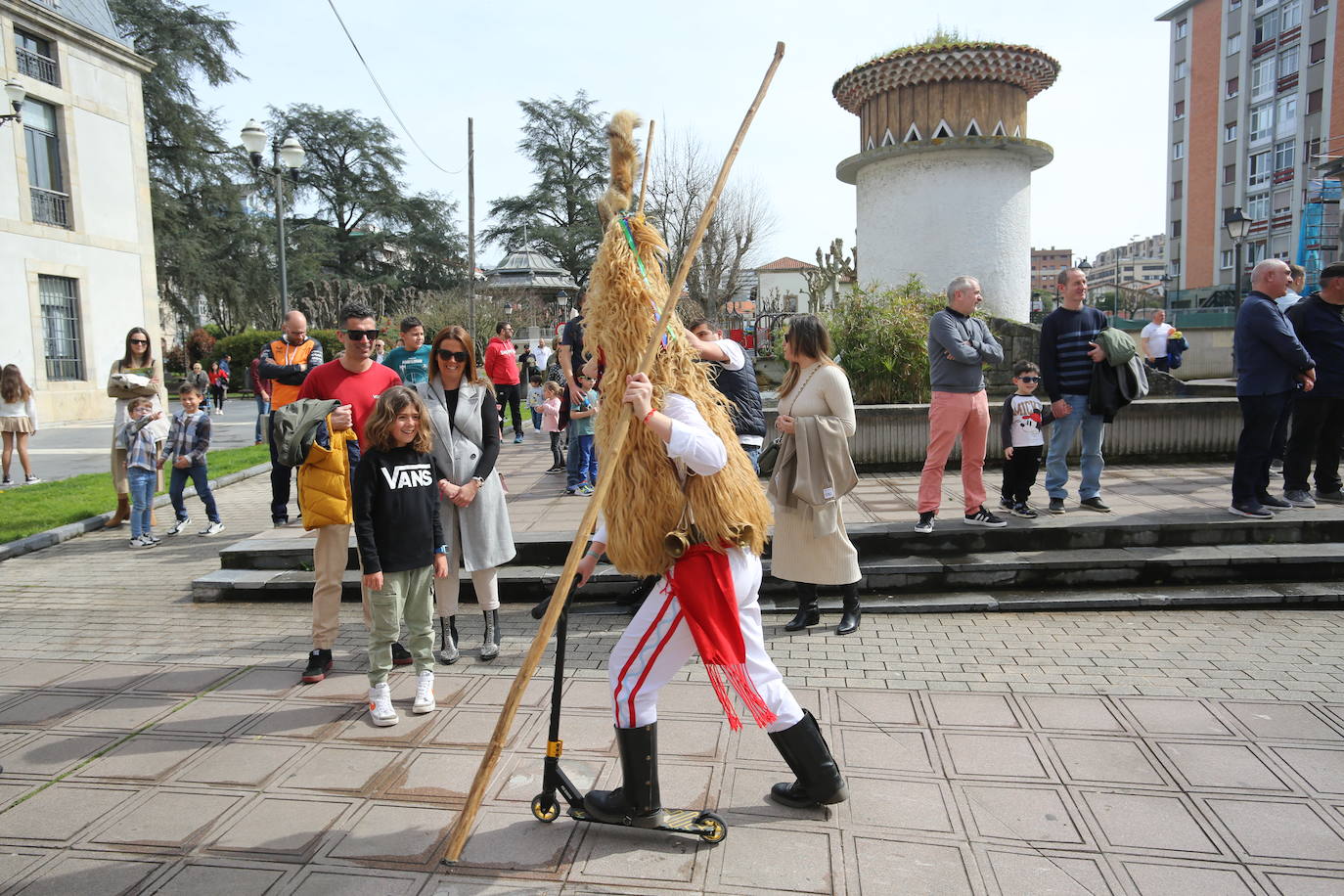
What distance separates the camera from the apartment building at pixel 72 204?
20.4 metres

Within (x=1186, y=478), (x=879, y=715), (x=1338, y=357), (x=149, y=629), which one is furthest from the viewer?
(x=1186, y=478)

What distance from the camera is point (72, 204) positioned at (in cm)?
2191

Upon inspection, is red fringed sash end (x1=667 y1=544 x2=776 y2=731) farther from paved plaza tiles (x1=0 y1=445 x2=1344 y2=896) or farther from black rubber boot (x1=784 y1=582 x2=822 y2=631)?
black rubber boot (x1=784 y1=582 x2=822 y2=631)

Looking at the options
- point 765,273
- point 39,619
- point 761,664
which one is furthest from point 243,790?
point 765,273

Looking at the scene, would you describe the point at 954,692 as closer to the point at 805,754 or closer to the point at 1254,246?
the point at 805,754

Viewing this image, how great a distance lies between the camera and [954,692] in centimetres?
427

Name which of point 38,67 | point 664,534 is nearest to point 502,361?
point 664,534

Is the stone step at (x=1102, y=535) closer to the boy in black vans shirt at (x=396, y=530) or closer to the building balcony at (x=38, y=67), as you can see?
the boy in black vans shirt at (x=396, y=530)

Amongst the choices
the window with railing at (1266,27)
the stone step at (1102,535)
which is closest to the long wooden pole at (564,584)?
the stone step at (1102,535)

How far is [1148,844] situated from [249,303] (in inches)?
1542

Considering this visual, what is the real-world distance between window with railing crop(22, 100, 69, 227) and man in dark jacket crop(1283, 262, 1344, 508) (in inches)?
1000

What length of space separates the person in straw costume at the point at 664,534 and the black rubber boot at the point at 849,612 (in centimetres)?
208

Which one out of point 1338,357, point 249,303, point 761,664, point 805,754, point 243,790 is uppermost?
point 249,303

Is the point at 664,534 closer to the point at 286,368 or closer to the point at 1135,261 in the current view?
the point at 286,368
